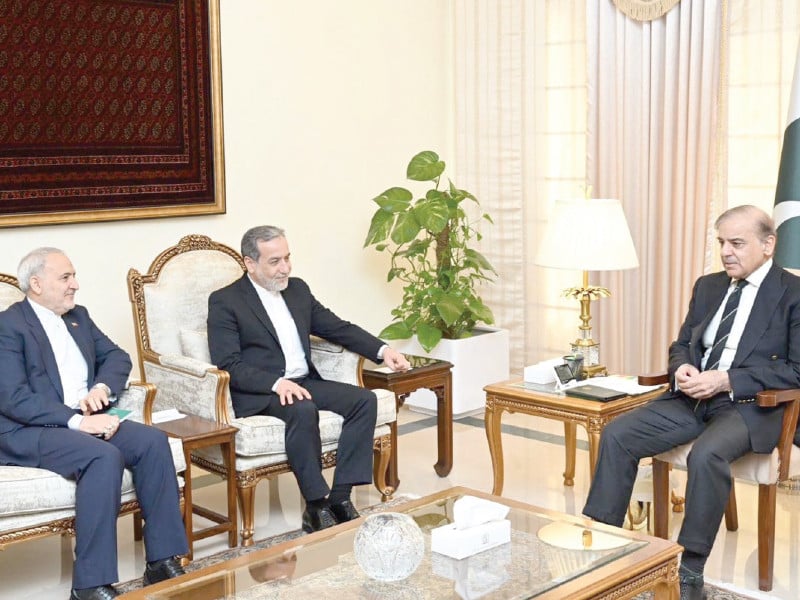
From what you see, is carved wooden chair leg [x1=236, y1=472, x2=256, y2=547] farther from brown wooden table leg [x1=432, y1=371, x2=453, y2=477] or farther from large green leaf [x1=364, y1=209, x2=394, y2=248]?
large green leaf [x1=364, y1=209, x2=394, y2=248]

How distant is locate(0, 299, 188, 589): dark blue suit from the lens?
3.59 m

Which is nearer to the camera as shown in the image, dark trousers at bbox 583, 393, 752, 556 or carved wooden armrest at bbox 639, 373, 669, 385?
dark trousers at bbox 583, 393, 752, 556

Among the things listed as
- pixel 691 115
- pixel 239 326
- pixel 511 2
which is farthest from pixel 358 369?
pixel 511 2

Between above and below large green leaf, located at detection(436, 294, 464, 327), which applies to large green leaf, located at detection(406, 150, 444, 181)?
above

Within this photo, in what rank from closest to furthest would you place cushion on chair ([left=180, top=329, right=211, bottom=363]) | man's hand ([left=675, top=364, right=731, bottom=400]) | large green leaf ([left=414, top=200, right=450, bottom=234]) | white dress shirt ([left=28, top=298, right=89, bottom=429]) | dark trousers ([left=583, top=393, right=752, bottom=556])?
dark trousers ([left=583, top=393, right=752, bottom=556]) < man's hand ([left=675, top=364, right=731, bottom=400]) < white dress shirt ([left=28, top=298, right=89, bottom=429]) < cushion on chair ([left=180, top=329, right=211, bottom=363]) < large green leaf ([left=414, top=200, right=450, bottom=234])

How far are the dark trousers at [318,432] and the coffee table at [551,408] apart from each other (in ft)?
1.77

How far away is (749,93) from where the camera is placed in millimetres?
5629

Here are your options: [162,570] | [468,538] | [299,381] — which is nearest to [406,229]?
[299,381]

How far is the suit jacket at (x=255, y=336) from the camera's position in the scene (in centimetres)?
452

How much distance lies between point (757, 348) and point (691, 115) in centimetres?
225

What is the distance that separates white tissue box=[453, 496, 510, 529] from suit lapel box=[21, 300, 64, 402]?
Answer: 5.45ft

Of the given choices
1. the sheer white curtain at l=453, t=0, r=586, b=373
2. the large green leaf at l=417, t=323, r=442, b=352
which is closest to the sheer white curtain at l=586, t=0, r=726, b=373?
the sheer white curtain at l=453, t=0, r=586, b=373

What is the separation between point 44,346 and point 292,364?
46.8 inches

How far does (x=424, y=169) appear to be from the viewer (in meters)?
6.29
